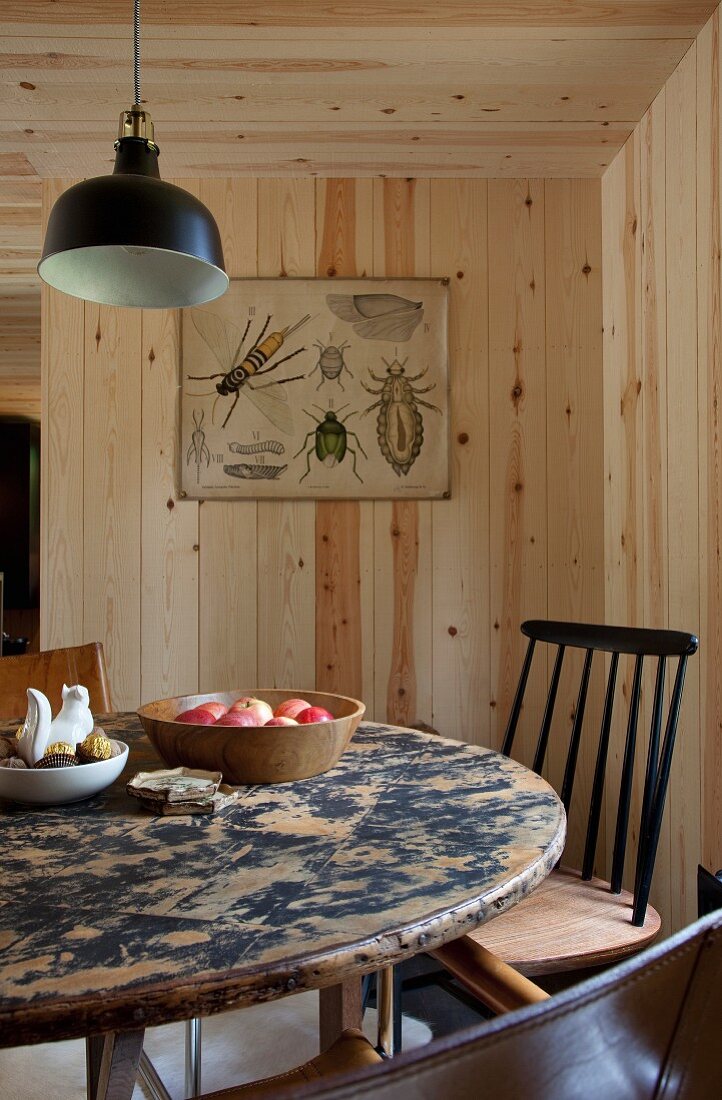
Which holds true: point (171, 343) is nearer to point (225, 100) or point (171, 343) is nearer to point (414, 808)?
point (225, 100)

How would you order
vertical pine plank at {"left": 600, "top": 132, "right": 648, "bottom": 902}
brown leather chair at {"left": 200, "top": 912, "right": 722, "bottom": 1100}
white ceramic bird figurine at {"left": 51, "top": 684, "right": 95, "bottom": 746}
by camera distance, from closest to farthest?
brown leather chair at {"left": 200, "top": 912, "right": 722, "bottom": 1100}
white ceramic bird figurine at {"left": 51, "top": 684, "right": 95, "bottom": 746}
vertical pine plank at {"left": 600, "top": 132, "right": 648, "bottom": 902}

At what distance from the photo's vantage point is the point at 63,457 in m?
2.75

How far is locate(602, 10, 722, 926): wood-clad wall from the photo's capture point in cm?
190

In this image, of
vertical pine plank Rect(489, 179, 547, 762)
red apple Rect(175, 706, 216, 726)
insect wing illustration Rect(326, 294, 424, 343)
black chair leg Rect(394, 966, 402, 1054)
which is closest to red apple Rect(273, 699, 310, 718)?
red apple Rect(175, 706, 216, 726)

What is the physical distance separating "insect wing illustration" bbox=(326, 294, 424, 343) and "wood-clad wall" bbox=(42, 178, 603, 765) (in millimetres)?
110

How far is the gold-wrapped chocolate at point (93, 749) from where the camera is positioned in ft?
3.67

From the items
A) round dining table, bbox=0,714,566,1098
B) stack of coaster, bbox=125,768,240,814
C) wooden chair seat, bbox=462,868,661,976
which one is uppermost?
stack of coaster, bbox=125,768,240,814

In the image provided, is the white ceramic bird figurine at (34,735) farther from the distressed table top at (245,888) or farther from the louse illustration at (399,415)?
the louse illustration at (399,415)

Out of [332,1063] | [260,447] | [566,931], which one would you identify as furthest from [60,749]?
[260,447]

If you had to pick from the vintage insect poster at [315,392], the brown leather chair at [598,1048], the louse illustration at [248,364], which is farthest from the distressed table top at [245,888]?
the louse illustration at [248,364]

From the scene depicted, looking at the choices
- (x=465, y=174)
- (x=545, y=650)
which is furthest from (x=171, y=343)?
(x=545, y=650)

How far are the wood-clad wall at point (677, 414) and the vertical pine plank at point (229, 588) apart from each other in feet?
4.03

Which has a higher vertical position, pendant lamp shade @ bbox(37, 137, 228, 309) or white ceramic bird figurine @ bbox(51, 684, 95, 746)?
pendant lamp shade @ bbox(37, 137, 228, 309)

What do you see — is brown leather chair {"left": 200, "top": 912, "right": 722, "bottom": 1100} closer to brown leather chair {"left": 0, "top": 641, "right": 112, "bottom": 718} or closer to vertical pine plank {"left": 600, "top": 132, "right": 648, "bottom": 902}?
brown leather chair {"left": 0, "top": 641, "right": 112, "bottom": 718}
